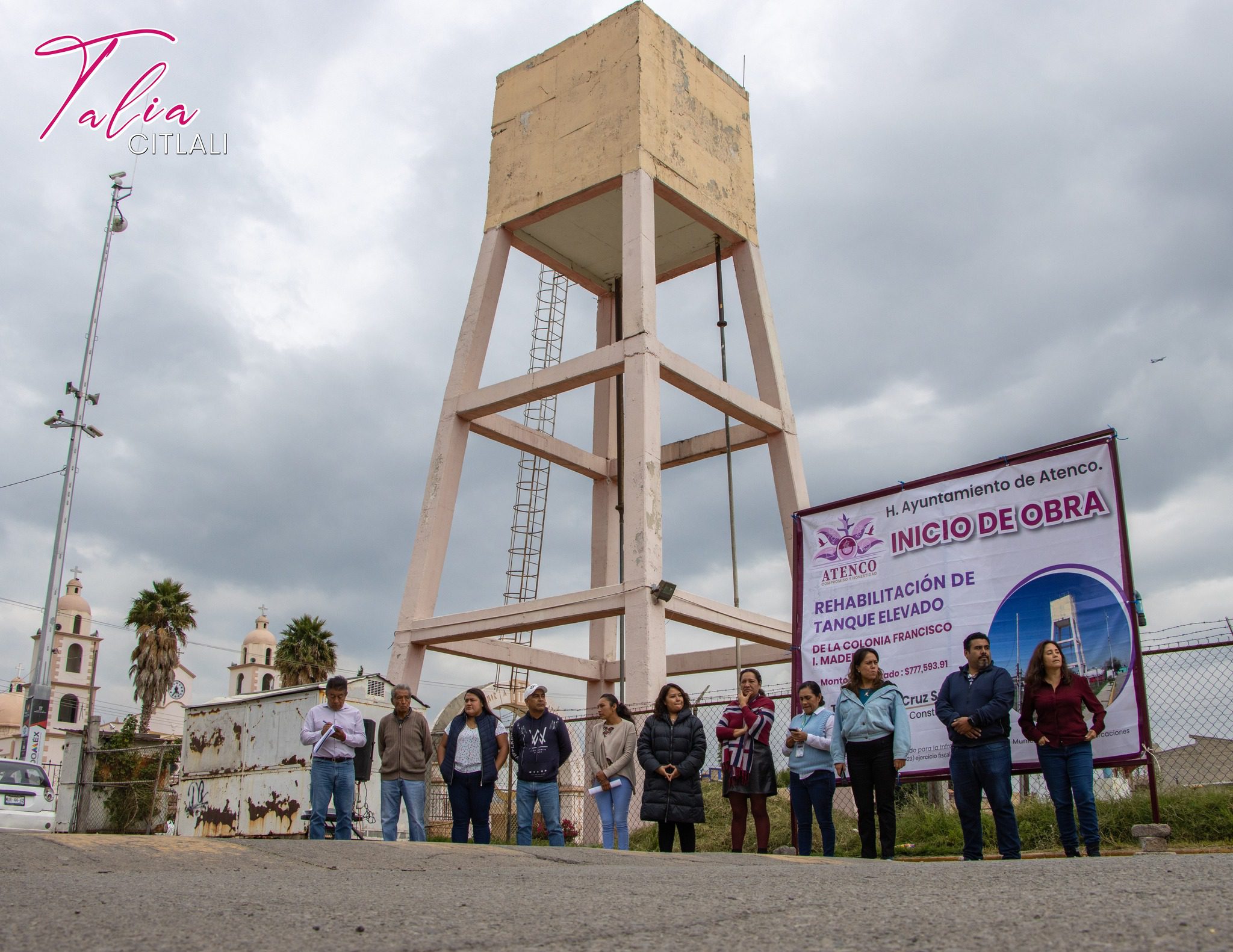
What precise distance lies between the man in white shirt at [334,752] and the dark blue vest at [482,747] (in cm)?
72

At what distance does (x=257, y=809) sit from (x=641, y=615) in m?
5.27

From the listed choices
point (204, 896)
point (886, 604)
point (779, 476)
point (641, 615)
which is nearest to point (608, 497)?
point (779, 476)

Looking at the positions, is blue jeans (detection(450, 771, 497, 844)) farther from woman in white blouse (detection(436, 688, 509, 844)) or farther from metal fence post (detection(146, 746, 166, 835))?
metal fence post (detection(146, 746, 166, 835))

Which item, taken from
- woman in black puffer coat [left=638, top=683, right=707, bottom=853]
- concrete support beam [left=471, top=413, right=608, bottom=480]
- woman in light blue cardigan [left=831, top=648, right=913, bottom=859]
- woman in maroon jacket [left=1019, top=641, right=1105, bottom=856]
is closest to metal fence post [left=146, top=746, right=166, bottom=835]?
concrete support beam [left=471, top=413, right=608, bottom=480]

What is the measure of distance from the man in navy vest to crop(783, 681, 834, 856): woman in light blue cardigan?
1022 millimetres

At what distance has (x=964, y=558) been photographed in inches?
367

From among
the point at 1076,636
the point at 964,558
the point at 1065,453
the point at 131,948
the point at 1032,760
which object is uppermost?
the point at 1065,453

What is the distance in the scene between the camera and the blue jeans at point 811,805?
839cm

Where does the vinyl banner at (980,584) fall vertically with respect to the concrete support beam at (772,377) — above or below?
below

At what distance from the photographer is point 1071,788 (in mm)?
7477

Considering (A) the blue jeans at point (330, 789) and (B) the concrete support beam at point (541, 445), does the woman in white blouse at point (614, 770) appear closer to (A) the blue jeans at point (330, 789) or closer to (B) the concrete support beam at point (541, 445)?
(A) the blue jeans at point (330, 789)

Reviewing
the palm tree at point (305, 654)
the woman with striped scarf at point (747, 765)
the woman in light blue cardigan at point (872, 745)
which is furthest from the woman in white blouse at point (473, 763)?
the palm tree at point (305, 654)

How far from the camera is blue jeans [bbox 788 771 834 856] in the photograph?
27.5 feet

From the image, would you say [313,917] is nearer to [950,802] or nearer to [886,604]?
[886,604]
